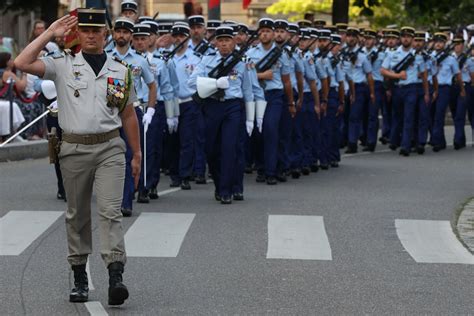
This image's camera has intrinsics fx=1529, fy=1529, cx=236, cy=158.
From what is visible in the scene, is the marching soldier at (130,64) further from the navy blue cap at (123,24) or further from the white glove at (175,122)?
the white glove at (175,122)

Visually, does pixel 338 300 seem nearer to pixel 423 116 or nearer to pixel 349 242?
pixel 349 242

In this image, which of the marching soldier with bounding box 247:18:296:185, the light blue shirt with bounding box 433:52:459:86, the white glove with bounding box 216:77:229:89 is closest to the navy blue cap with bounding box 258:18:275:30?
the marching soldier with bounding box 247:18:296:185

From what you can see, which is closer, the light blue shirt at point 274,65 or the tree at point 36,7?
the light blue shirt at point 274,65

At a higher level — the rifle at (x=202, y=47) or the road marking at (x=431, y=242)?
the rifle at (x=202, y=47)

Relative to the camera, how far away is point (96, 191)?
9.91 meters

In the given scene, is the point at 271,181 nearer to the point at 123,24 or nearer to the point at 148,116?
the point at 148,116

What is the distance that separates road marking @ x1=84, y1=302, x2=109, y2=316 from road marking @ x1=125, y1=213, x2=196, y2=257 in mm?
2327

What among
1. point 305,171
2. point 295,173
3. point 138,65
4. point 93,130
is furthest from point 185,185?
point 93,130

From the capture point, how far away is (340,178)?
20141 mm

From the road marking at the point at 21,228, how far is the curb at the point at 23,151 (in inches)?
248

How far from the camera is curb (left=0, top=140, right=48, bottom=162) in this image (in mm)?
21297

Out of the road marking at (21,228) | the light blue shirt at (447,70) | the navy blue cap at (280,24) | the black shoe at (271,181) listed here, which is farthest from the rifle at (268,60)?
the light blue shirt at (447,70)

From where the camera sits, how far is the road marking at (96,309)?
9.55 m

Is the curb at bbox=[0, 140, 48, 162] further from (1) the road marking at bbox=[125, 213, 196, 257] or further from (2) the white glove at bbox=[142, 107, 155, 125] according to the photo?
(1) the road marking at bbox=[125, 213, 196, 257]
